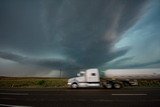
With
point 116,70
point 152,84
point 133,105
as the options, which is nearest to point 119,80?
point 116,70

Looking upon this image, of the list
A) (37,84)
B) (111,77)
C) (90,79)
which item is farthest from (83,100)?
(37,84)

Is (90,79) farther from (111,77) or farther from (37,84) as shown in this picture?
(37,84)

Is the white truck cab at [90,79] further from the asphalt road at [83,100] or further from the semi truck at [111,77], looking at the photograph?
the asphalt road at [83,100]

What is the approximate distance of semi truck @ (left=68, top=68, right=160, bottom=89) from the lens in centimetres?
3688

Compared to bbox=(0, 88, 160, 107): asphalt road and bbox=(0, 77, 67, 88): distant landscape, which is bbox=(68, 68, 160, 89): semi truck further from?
bbox=(0, 88, 160, 107): asphalt road

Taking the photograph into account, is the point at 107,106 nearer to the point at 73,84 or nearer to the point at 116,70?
the point at 73,84

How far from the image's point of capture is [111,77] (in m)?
39.7

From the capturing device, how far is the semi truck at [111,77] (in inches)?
1452

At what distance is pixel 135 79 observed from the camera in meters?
41.0

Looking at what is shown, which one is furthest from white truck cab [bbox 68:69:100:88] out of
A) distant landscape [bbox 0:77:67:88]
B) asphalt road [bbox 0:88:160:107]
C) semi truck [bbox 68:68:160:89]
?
asphalt road [bbox 0:88:160:107]

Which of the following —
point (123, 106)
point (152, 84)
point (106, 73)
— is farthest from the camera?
point (152, 84)

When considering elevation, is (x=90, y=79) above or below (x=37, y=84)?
below

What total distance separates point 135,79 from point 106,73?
17.1ft

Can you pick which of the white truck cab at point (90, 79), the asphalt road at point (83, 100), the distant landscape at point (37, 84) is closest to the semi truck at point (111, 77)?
the white truck cab at point (90, 79)
